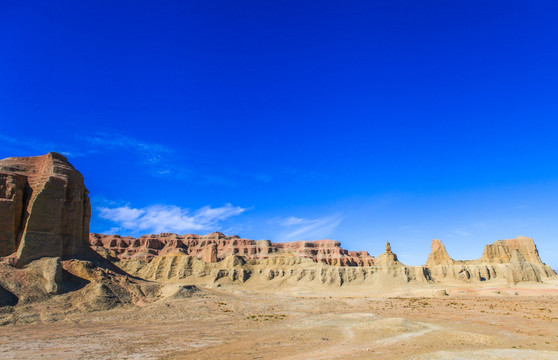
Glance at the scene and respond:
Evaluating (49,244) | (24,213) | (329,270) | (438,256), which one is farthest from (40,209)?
(438,256)

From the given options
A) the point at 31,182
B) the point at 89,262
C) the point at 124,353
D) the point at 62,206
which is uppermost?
the point at 31,182

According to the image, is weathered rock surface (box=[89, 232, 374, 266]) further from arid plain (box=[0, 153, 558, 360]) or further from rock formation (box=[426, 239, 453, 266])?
arid plain (box=[0, 153, 558, 360])

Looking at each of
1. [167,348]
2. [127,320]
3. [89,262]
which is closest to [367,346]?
[167,348]

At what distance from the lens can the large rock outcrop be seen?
33.6 metres

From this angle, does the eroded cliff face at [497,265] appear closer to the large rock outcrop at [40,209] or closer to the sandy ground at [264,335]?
the sandy ground at [264,335]

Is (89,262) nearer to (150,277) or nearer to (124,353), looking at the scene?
(124,353)

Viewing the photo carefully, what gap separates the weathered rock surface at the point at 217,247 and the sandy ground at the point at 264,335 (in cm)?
9808

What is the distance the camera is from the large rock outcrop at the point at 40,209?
33.6 m

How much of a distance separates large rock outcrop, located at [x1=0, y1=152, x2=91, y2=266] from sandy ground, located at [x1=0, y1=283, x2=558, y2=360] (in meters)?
9.75

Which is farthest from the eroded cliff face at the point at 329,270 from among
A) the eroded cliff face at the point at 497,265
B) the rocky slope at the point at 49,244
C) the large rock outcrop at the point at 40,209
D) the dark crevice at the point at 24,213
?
the dark crevice at the point at 24,213

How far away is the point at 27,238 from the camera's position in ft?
110

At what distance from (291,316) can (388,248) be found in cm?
7606

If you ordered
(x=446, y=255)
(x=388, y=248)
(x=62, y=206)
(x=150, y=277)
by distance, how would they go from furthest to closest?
(x=446, y=255) → (x=388, y=248) → (x=150, y=277) → (x=62, y=206)

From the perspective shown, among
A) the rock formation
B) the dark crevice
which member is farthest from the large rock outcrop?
the rock formation
